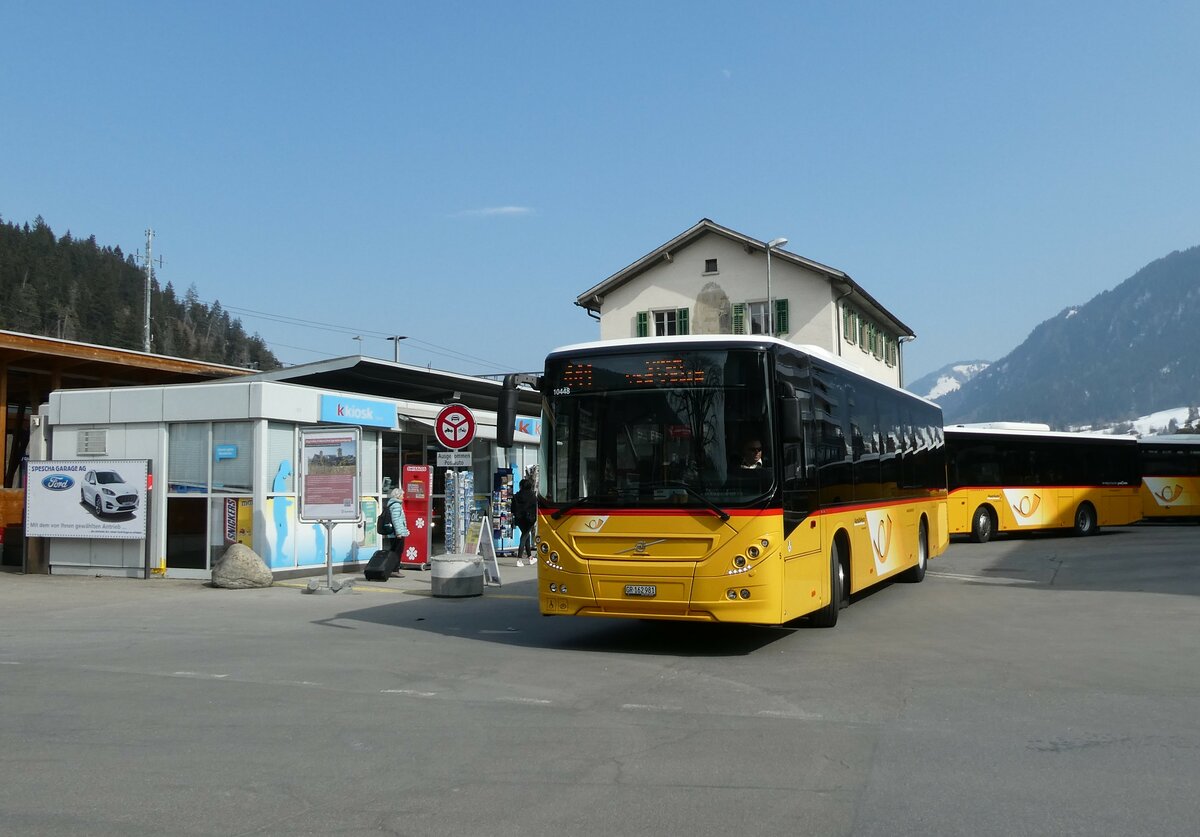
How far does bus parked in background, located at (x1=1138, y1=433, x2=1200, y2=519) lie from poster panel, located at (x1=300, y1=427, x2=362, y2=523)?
29.7 metres

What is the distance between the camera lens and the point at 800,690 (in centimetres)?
880

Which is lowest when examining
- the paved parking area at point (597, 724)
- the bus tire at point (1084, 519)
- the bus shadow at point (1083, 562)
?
the paved parking area at point (597, 724)

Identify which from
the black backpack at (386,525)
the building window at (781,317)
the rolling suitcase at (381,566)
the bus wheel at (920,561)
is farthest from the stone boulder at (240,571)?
the building window at (781,317)

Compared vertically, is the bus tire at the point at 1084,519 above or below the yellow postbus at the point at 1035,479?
below

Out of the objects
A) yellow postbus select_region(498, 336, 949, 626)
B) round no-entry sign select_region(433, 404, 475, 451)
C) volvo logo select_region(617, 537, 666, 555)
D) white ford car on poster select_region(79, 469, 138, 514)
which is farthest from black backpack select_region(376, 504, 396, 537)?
volvo logo select_region(617, 537, 666, 555)

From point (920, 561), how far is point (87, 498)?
567 inches

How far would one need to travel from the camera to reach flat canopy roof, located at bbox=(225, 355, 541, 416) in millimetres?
21578

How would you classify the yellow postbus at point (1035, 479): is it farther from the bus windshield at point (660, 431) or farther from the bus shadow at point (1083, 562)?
the bus windshield at point (660, 431)

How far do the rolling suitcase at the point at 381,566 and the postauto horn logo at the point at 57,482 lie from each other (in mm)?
5874

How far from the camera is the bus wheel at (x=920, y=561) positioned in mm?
17719

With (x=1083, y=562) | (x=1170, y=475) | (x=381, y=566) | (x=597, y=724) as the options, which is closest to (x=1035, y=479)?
(x=1083, y=562)

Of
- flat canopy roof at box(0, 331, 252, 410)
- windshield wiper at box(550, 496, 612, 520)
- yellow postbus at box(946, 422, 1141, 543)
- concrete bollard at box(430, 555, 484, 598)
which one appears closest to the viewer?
windshield wiper at box(550, 496, 612, 520)

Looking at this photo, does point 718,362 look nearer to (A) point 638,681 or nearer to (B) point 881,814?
(A) point 638,681

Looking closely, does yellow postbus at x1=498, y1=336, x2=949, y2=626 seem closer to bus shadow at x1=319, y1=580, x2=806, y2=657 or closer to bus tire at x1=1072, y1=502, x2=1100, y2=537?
bus shadow at x1=319, y1=580, x2=806, y2=657
